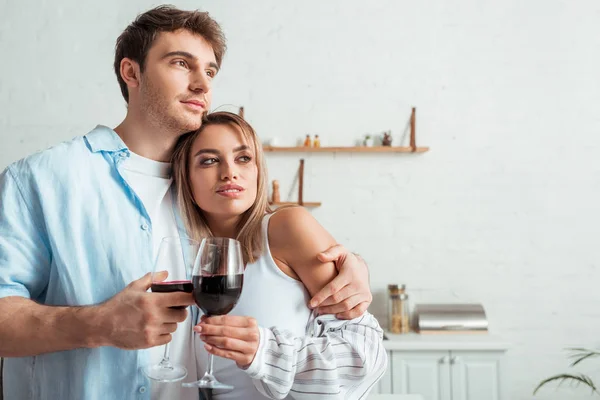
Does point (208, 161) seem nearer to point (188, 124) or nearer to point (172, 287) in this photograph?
point (188, 124)

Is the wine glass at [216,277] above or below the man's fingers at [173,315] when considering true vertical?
above

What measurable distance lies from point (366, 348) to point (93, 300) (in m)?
0.67

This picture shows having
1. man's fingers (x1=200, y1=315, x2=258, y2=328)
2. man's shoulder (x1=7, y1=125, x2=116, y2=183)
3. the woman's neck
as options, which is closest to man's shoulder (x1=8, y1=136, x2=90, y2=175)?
man's shoulder (x1=7, y1=125, x2=116, y2=183)

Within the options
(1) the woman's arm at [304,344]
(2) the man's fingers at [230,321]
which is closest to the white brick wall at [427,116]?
(1) the woman's arm at [304,344]

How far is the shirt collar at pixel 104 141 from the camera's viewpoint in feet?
4.92

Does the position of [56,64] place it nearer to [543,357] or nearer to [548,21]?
[548,21]

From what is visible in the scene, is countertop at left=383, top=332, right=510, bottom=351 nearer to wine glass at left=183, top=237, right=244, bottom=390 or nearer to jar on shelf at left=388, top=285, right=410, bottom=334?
jar on shelf at left=388, top=285, right=410, bottom=334

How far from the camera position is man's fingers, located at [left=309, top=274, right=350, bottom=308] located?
4.45 feet

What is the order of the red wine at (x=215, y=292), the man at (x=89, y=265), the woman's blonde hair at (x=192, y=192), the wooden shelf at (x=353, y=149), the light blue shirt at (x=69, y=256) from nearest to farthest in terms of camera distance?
the red wine at (x=215, y=292) → the man at (x=89, y=265) → the light blue shirt at (x=69, y=256) → the woman's blonde hair at (x=192, y=192) → the wooden shelf at (x=353, y=149)

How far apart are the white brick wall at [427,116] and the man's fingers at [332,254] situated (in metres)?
2.22

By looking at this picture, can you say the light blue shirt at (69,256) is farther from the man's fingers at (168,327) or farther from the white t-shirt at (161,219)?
the man's fingers at (168,327)

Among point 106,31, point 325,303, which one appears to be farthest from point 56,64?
point 325,303

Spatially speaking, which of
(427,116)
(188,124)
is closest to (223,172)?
(188,124)

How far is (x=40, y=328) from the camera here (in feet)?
3.89
